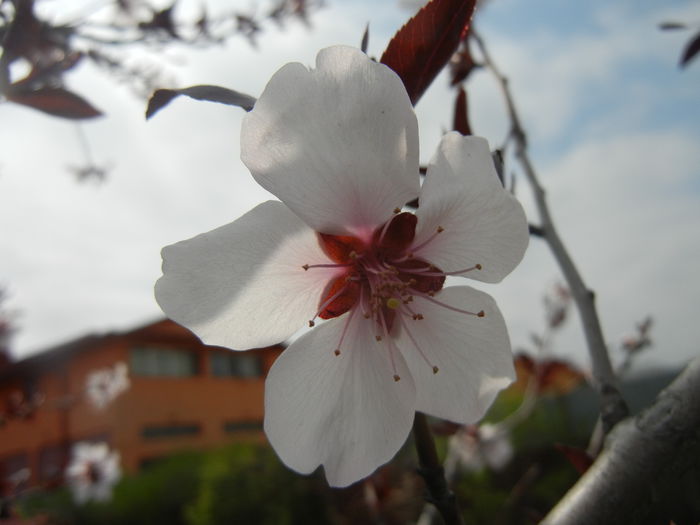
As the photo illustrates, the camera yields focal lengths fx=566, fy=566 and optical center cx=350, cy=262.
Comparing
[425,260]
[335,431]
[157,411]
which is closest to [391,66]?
[425,260]

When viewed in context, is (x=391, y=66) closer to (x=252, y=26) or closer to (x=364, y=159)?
(x=364, y=159)

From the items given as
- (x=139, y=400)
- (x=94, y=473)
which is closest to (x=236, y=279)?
(x=94, y=473)

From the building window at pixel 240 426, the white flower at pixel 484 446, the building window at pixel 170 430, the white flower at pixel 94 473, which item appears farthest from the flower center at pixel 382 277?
the building window at pixel 240 426

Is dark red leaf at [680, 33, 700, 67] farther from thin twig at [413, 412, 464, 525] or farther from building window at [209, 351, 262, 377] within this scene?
building window at [209, 351, 262, 377]

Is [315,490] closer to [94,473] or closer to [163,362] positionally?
[94,473]

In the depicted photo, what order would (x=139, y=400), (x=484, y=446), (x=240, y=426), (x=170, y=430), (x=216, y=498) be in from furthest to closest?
(x=240, y=426), (x=170, y=430), (x=139, y=400), (x=216, y=498), (x=484, y=446)

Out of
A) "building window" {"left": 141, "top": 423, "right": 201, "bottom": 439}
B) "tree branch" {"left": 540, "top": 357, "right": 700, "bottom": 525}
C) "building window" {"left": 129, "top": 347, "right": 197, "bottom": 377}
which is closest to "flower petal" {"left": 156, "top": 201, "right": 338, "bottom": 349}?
"tree branch" {"left": 540, "top": 357, "right": 700, "bottom": 525}
